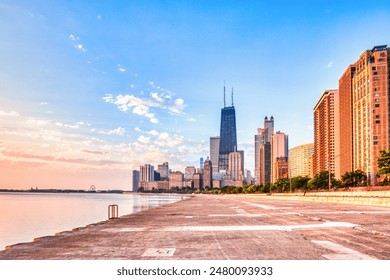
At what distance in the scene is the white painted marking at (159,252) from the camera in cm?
1109

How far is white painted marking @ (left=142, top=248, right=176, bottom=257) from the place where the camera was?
1109 centimetres

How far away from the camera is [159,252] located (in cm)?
1165

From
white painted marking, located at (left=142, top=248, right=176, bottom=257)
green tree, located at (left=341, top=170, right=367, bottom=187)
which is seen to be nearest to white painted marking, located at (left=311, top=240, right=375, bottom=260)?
white painted marking, located at (left=142, top=248, right=176, bottom=257)

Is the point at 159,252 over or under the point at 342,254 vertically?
under

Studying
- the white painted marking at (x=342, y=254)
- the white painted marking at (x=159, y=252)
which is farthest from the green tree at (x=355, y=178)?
the white painted marking at (x=159, y=252)

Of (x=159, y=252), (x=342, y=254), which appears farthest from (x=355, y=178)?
(x=159, y=252)

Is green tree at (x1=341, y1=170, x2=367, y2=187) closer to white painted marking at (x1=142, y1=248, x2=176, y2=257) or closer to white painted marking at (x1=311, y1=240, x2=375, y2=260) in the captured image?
white painted marking at (x1=311, y1=240, x2=375, y2=260)

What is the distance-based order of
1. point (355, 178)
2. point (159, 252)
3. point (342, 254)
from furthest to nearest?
1. point (355, 178)
2. point (159, 252)
3. point (342, 254)

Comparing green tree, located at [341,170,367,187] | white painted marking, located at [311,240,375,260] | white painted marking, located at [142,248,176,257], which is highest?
white painted marking, located at [311,240,375,260]

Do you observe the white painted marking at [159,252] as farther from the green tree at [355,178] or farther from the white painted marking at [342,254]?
the green tree at [355,178]

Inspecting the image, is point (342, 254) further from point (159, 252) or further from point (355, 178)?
point (355, 178)

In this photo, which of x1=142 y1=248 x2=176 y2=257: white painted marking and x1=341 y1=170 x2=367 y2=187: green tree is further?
x1=341 y1=170 x2=367 y2=187: green tree

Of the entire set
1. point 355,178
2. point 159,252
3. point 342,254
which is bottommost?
point 355,178
